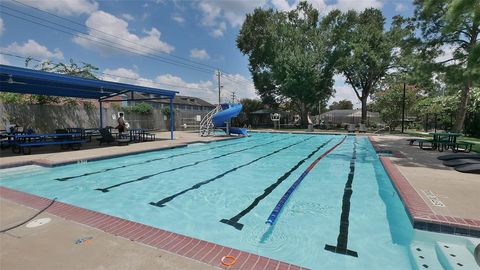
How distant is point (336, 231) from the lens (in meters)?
4.04

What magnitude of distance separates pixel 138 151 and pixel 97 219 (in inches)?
294

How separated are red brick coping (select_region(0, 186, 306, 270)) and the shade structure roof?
21.1ft

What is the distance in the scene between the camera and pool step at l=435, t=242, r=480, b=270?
2918 millimetres

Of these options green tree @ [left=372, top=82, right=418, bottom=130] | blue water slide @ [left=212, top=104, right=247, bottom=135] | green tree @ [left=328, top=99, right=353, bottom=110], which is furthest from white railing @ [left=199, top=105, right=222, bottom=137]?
green tree @ [left=328, top=99, right=353, bottom=110]

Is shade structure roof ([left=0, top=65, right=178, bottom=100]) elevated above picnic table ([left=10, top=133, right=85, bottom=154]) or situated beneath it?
elevated above

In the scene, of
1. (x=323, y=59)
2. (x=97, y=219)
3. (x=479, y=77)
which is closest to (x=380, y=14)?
(x=323, y=59)

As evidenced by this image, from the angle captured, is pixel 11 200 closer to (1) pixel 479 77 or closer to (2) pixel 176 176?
(2) pixel 176 176

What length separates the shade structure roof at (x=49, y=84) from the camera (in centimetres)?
869

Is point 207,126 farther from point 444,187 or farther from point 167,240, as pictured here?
point 167,240

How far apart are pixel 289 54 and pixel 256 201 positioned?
1016 inches

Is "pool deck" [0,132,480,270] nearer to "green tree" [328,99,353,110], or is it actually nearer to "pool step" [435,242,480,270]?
"pool step" [435,242,480,270]

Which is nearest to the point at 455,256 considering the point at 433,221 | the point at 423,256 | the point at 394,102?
the point at 423,256

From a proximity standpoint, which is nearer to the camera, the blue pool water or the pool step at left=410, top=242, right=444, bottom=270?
the pool step at left=410, top=242, right=444, bottom=270

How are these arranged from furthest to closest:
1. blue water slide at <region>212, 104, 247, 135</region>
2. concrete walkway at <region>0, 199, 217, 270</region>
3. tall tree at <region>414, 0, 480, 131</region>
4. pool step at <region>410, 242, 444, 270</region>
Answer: blue water slide at <region>212, 104, 247, 135</region>, tall tree at <region>414, 0, 480, 131</region>, pool step at <region>410, 242, 444, 270</region>, concrete walkway at <region>0, 199, 217, 270</region>
